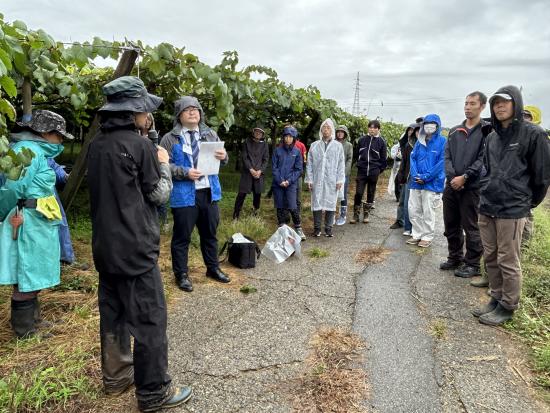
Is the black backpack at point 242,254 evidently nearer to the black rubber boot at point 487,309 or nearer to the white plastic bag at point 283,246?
the white plastic bag at point 283,246

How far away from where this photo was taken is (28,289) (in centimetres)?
305

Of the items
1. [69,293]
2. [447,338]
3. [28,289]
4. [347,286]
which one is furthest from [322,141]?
[28,289]

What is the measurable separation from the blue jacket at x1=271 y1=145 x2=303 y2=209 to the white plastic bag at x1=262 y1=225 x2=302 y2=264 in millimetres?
1001

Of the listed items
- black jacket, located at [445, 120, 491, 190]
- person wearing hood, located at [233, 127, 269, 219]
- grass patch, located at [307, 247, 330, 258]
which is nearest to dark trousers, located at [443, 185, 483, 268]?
black jacket, located at [445, 120, 491, 190]

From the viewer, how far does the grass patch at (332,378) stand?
2.54 m

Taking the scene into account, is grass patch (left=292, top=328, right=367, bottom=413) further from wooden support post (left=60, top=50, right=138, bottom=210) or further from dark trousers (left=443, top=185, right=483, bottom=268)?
wooden support post (left=60, top=50, right=138, bottom=210)

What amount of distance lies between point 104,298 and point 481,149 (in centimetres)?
445

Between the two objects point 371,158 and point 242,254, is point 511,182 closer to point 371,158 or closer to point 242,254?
point 242,254

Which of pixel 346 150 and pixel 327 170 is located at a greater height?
pixel 346 150

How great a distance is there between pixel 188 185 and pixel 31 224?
1.46m

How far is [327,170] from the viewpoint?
6.59 m

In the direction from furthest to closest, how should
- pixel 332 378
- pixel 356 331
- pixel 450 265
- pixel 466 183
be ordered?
pixel 450 265 → pixel 466 183 → pixel 356 331 → pixel 332 378

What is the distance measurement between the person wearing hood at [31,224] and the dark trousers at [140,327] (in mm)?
976

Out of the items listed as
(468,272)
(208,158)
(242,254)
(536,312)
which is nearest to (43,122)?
(208,158)
